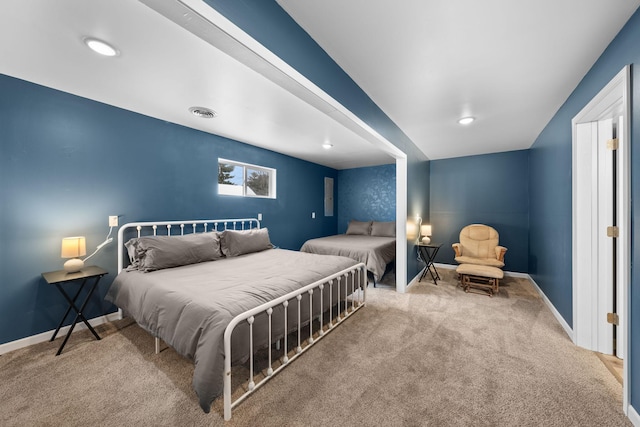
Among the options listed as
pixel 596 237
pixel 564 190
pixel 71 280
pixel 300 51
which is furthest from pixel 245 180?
pixel 596 237

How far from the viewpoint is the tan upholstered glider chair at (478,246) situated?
4.28 m

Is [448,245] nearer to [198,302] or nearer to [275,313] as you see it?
[275,313]

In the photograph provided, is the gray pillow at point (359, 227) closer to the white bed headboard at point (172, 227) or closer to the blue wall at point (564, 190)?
the white bed headboard at point (172, 227)

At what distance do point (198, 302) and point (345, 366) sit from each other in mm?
1230

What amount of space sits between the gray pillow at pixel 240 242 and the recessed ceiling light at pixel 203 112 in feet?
4.84

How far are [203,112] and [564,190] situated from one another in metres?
4.08

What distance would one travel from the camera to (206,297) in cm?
177

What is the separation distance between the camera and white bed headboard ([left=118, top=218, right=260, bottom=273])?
280 cm

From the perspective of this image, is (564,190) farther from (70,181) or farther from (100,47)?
(70,181)

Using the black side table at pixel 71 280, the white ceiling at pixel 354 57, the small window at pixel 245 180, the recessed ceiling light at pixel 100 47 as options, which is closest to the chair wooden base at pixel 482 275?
the white ceiling at pixel 354 57

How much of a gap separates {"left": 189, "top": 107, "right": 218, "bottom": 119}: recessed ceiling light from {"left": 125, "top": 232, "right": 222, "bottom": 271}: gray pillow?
1471mm

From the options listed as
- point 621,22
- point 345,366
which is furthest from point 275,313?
point 621,22

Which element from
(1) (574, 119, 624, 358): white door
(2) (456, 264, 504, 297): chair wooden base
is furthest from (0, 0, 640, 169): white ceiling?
(2) (456, 264, 504, 297): chair wooden base

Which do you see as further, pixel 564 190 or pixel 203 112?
pixel 203 112
